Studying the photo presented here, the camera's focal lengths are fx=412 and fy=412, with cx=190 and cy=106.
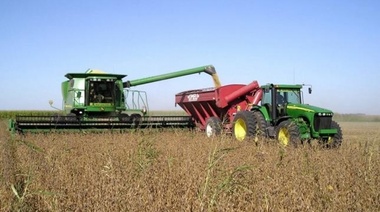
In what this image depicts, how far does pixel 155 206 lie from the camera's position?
2748mm

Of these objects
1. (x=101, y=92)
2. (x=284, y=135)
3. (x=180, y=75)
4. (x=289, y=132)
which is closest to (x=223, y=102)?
(x=284, y=135)

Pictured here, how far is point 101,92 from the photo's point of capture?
13664mm

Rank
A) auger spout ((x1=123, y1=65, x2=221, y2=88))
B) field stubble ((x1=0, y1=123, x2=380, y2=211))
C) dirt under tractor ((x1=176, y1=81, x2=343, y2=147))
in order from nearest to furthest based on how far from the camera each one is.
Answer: field stubble ((x1=0, y1=123, x2=380, y2=211))
dirt under tractor ((x1=176, y1=81, x2=343, y2=147))
auger spout ((x1=123, y1=65, x2=221, y2=88))

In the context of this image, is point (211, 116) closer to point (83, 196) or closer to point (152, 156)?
point (152, 156)

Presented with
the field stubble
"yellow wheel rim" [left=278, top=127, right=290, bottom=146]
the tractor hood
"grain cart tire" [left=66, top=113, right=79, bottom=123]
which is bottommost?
the field stubble

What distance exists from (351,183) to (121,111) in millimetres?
10773

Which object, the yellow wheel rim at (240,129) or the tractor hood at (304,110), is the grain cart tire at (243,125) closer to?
the yellow wheel rim at (240,129)

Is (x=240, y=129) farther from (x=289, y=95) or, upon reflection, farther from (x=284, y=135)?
(x=284, y=135)

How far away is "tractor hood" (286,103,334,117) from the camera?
29.9 feet

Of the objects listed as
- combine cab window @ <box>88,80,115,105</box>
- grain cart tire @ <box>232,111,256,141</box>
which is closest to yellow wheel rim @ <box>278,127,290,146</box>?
grain cart tire @ <box>232,111,256,141</box>

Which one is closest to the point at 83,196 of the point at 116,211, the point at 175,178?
the point at 116,211

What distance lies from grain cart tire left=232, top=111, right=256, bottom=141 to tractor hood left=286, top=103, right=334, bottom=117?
3.05 ft

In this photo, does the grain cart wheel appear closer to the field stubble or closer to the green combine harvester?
the green combine harvester

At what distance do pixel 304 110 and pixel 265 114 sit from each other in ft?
3.84
